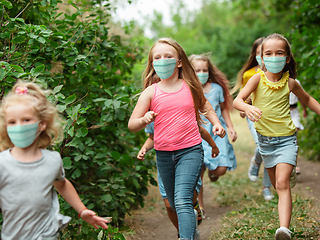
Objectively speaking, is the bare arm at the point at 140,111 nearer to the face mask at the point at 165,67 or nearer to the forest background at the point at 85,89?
the face mask at the point at 165,67

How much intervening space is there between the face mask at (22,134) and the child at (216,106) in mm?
2870

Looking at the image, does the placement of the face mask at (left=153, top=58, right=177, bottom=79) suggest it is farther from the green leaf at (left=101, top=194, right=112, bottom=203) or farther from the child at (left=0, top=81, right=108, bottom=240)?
the green leaf at (left=101, top=194, right=112, bottom=203)

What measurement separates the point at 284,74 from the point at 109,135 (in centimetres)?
207

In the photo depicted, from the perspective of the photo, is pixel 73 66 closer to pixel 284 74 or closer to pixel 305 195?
pixel 284 74

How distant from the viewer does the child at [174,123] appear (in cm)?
293

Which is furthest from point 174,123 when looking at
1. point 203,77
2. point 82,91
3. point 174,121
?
point 203,77

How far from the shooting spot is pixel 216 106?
15.7ft

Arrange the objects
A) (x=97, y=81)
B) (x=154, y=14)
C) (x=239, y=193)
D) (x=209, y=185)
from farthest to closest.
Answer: (x=154, y=14) → (x=209, y=185) → (x=239, y=193) → (x=97, y=81)

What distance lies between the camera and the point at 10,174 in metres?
2.00

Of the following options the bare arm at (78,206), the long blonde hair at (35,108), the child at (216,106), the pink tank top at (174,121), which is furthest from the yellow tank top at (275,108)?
the long blonde hair at (35,108)

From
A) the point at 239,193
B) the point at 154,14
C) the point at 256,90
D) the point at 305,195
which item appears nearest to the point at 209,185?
the point at 239,193

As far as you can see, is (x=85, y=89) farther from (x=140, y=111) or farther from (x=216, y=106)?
(x=216, y=106)

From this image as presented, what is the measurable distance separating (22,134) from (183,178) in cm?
136

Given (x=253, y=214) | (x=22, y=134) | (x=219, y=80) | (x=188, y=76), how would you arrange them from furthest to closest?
(x=219, y=80) < (x=253, y=214) < (x=188, y=76) < (x=22, y=134)
